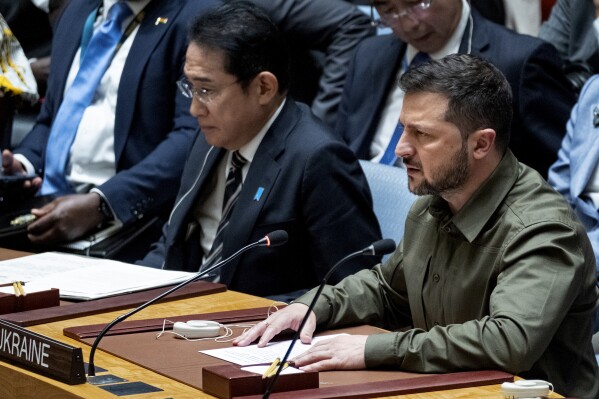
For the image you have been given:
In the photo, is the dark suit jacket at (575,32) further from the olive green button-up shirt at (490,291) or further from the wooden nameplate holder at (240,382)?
the wooden nameplate holder at (240,382)

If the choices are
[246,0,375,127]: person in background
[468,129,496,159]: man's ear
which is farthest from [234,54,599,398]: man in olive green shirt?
[246,0,375,127]: person in background

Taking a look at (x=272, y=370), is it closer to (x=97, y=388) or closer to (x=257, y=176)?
(x=97, y=388)

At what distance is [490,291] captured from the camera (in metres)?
2.64

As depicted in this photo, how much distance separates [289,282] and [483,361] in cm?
113

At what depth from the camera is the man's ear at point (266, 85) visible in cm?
→ 363

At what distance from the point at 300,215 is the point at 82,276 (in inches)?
25.0

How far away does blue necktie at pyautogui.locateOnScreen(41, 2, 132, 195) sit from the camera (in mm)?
4621

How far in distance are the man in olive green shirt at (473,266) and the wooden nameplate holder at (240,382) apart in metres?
0.17

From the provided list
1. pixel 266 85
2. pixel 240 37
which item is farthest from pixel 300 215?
pixel 240 37

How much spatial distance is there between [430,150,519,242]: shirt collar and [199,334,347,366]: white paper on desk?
37 cm

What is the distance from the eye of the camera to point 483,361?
2414 millimetres

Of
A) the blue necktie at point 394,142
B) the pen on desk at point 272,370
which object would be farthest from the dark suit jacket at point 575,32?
the pen on desk at point 272,370

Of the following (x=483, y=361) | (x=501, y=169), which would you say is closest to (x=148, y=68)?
(x=501, y=169)

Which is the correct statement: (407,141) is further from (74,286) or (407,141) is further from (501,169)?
(74,286)
